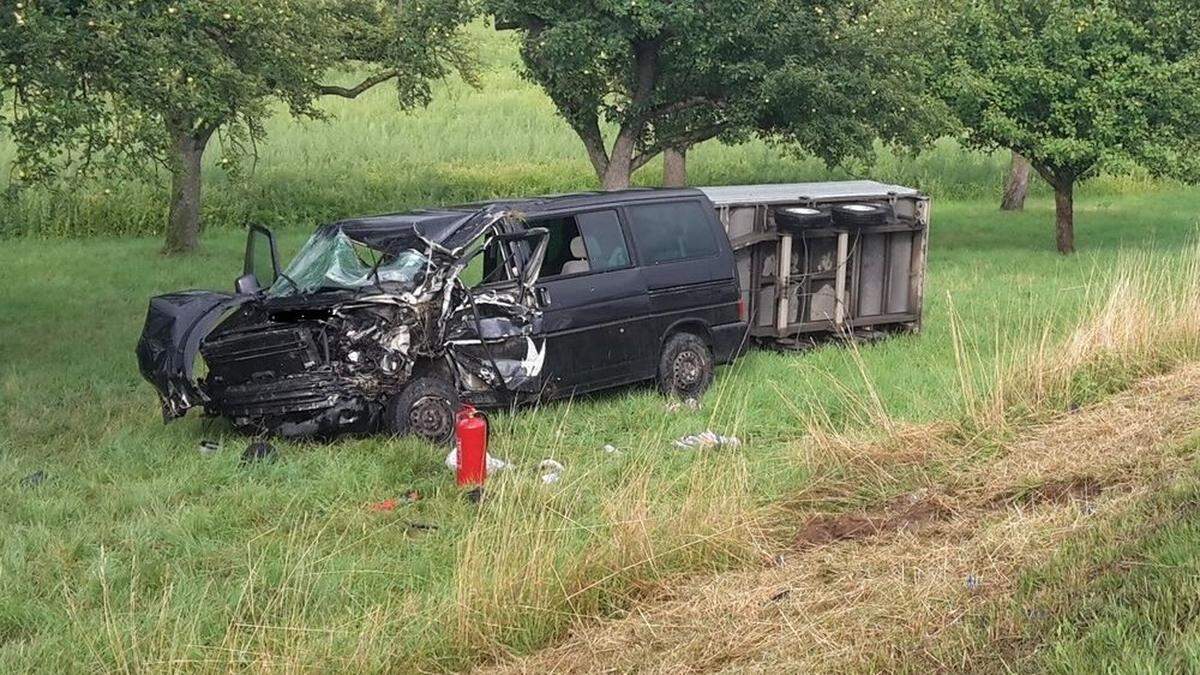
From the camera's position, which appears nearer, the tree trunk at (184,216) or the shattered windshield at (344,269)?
the shattered windshield at (344,269)

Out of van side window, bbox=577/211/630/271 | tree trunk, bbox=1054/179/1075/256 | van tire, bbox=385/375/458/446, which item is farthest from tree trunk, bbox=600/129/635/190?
van tire, bbox=385/375/458/446

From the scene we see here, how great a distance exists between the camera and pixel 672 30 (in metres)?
20.5

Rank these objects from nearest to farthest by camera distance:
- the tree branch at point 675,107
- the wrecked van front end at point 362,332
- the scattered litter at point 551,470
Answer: the scattered litter at point 551,470
the wrecked van front end at point 362,332
the tree branch at point 675,107

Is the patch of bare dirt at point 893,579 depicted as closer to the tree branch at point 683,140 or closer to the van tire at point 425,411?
the van tire at point 425,411

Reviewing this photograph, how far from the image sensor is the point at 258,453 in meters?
9.51

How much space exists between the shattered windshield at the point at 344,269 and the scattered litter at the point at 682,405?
2.46m

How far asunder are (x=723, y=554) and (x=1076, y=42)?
20.5 m

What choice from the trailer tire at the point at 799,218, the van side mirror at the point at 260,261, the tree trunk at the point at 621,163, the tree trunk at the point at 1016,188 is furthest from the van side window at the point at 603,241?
the tree trunk at the point at 1016,188

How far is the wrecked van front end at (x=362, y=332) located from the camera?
983 cm

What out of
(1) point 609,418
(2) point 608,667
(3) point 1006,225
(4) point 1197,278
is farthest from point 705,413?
(3) point 1006,225

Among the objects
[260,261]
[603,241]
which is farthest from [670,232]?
[260,261]

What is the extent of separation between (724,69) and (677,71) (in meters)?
1.26

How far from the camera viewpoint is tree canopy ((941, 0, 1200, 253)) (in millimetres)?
24031

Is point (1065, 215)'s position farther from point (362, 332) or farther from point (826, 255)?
point (362, 332)
